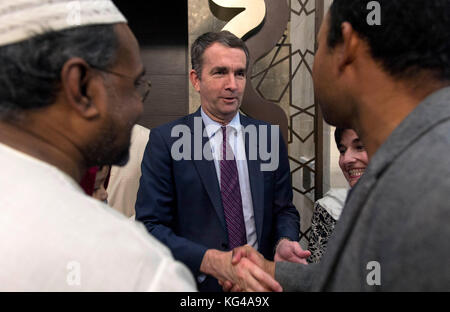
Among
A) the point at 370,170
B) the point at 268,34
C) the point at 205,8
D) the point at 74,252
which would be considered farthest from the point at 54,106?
the point at 205,8

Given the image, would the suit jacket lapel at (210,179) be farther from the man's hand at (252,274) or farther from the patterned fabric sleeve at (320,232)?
the patterned fabric sleeve at (320,232)

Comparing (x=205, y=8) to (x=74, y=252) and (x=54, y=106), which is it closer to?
(x=54, y=106)

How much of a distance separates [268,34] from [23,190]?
223 centimetres

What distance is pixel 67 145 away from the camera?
2.44 feet

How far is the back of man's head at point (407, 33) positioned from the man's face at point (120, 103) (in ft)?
1.69

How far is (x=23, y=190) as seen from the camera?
0.59 m

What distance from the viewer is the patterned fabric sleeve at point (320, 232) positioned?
1888 millimetres

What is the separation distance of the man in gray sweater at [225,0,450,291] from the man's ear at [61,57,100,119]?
0.58m

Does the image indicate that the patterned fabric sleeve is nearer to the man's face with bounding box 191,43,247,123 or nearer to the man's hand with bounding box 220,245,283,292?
the man's hand with bounding box 220,245,283,292

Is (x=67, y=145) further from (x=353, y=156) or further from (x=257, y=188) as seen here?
(x=353, y=156)

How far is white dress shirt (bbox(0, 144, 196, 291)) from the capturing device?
554 millimetres

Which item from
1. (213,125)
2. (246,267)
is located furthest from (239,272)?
(213,125)


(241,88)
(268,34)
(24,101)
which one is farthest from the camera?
(268,34)

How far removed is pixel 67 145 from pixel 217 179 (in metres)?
1.02
